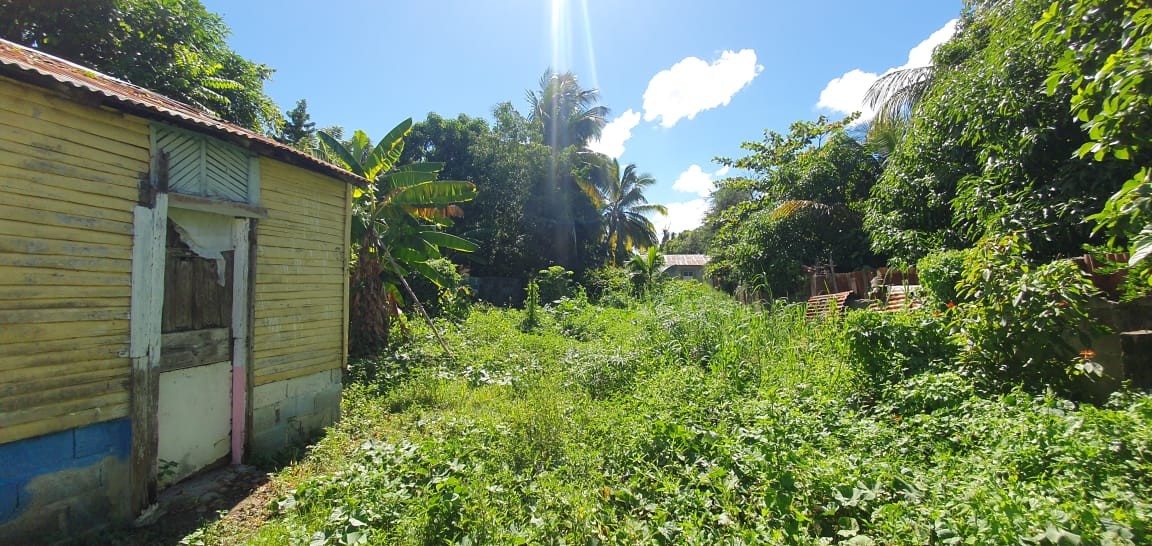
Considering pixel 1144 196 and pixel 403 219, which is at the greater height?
pixel 403 219

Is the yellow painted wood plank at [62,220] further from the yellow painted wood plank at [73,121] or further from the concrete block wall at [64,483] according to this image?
the concrete block wall at [64,483]

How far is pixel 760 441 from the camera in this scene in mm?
3299

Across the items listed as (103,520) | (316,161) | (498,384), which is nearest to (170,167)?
(316,161)

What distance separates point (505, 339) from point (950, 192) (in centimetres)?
755

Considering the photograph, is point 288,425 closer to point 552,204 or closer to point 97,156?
point 97,156

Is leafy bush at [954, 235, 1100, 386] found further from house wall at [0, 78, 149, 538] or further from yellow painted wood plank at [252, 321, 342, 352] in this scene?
house wall at [0, 78, 149, 538]

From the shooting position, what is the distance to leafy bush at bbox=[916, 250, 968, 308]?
462cm

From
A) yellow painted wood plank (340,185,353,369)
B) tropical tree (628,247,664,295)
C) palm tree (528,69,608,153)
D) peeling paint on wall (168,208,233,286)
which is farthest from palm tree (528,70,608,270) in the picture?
peeling paint on wall (168,208,233,286)

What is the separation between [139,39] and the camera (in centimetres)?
985

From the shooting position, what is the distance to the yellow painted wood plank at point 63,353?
2.95 meters

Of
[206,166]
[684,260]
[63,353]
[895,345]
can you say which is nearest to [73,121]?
[206,166]

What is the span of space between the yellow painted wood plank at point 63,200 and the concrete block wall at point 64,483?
5.08ft

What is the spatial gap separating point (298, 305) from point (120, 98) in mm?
2417

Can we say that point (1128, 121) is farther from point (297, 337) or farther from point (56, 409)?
point (56, 409)
